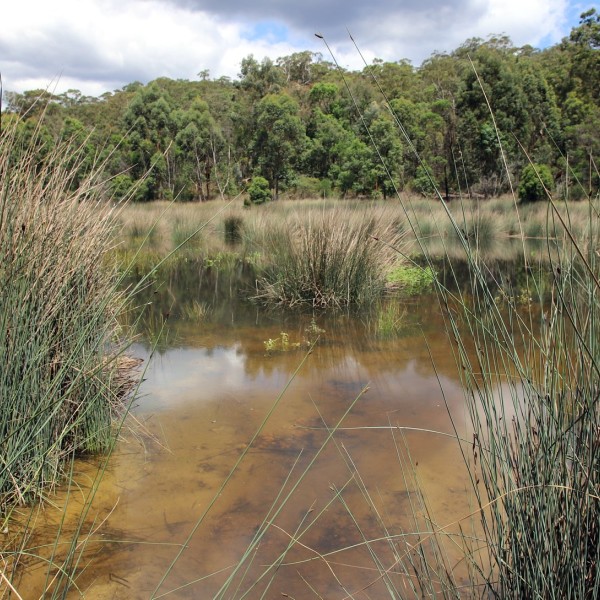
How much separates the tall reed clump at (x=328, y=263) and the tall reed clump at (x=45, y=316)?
3328 mm

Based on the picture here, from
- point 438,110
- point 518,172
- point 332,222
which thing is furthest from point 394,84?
point 332,222

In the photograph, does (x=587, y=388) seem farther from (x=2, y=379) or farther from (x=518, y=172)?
(x=518, y=172)

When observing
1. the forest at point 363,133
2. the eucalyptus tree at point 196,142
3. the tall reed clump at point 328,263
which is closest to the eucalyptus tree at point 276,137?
the forest at point 363,133

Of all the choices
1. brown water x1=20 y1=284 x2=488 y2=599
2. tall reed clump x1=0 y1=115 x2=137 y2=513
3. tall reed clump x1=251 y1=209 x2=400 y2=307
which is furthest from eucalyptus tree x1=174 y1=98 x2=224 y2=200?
tall reed clump x1=0 y1=115 x2=137 y2=513

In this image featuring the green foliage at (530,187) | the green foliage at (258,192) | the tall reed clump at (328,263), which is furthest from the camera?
the green foliage at (258,192)

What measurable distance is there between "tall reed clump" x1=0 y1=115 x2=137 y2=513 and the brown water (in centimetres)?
28

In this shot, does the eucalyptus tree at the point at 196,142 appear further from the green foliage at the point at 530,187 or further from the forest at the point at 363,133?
the green foliage at the point at 530,187

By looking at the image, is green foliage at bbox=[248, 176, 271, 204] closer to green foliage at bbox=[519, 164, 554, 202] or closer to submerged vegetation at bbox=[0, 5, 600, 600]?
submerged vegetation at bbox=[0, 5, 600, 600]

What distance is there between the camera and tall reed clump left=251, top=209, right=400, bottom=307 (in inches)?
242

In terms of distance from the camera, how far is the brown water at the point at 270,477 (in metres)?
2.04

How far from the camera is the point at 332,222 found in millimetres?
6254

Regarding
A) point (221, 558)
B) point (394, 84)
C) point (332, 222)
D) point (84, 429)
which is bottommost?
point (221, 558)

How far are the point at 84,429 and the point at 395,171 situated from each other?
57.4 feet

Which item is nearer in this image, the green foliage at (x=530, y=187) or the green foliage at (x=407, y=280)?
the green foliage at (x=407, y=280)
